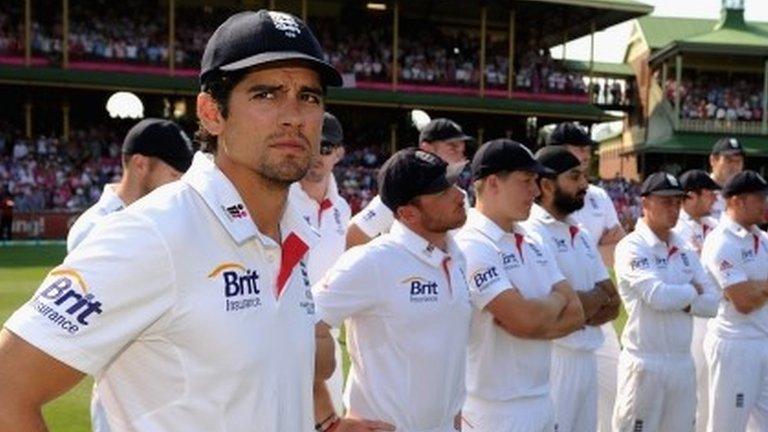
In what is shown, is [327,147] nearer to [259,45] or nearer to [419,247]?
[419,247]

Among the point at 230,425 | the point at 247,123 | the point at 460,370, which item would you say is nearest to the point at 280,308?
the point at 230,425

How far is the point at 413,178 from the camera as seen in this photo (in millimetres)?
4730

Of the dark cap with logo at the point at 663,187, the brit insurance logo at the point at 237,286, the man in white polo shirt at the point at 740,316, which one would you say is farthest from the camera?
the man in white polo shirt at the point at 740,316

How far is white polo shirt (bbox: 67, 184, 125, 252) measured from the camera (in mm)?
4841

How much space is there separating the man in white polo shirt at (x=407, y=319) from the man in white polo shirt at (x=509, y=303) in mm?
453

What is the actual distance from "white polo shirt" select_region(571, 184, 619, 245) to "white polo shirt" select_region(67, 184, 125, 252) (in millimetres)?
4255

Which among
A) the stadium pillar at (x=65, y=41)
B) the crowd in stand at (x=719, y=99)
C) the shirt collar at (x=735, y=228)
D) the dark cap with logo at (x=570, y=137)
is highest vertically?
the stadium pillar at (x=65, y=41)

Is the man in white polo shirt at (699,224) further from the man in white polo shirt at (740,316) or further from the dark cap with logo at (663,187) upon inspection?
the dark cap with logo at (663,187)

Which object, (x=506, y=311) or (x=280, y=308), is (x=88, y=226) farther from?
(x=280, y=308)

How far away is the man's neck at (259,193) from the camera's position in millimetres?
2701

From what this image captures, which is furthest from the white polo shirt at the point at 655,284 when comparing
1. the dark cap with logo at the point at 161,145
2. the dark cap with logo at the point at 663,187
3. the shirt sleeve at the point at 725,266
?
the dark cap with logo at the point at 161,145

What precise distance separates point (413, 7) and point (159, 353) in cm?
4029

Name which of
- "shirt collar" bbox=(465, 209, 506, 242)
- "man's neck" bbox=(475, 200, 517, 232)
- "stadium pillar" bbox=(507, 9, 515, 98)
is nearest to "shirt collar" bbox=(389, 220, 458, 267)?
"shirt collar" bbox=(465, 209, 506, 242)

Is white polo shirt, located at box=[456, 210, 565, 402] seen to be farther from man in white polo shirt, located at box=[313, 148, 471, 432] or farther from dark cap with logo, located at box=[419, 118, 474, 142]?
dark cap with logo, located at box=[419, 118, 474, 142]
